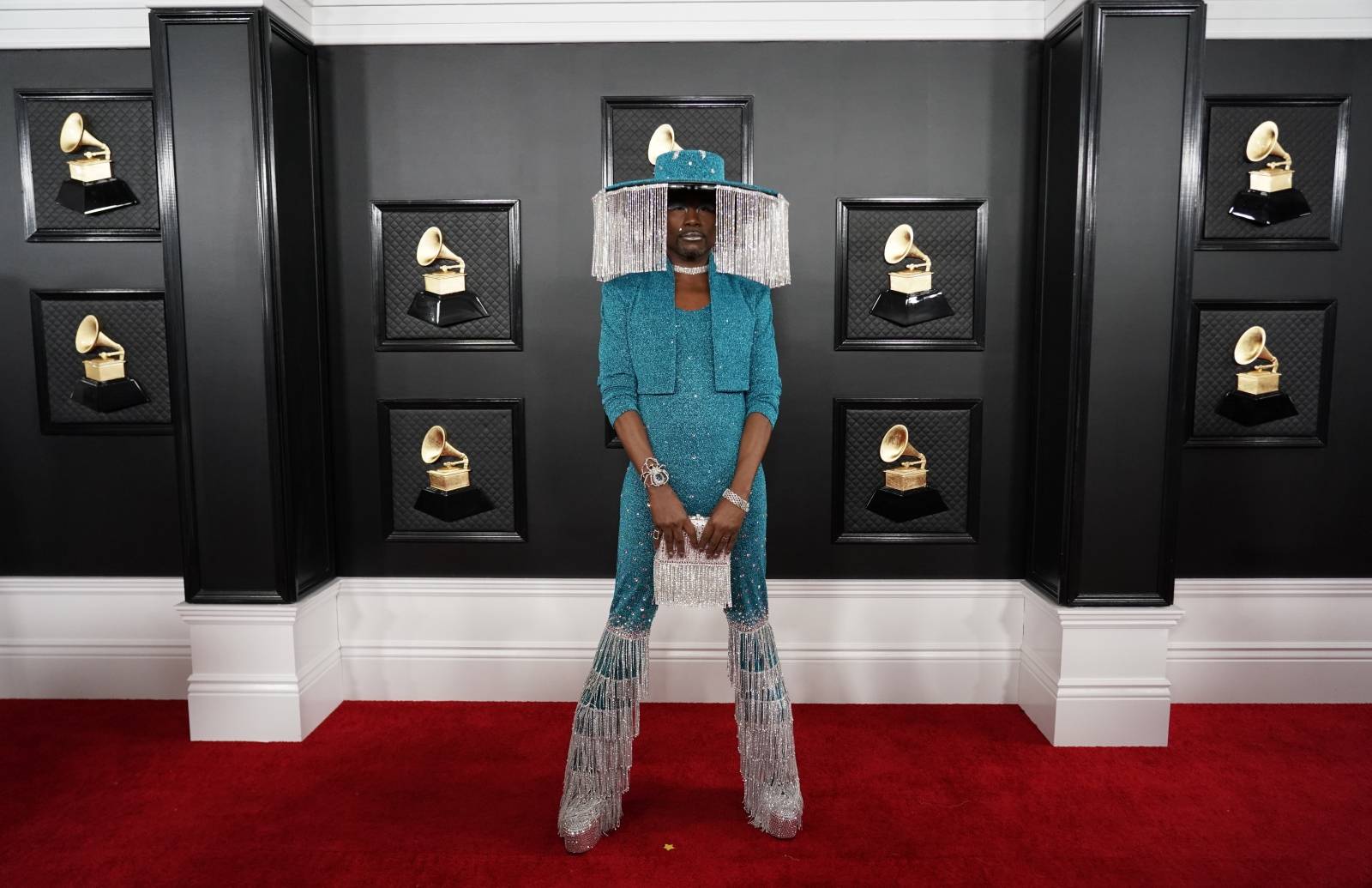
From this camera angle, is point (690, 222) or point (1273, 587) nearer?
point (690, 222)

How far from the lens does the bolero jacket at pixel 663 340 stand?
191 cm

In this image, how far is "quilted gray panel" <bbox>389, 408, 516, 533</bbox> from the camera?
285 cm

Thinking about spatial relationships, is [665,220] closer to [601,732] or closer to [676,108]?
[676,108]

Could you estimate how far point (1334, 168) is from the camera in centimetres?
275

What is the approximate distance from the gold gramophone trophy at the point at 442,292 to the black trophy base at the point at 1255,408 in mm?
2683

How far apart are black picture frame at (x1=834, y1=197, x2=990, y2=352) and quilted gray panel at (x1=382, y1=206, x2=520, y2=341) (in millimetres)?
1154

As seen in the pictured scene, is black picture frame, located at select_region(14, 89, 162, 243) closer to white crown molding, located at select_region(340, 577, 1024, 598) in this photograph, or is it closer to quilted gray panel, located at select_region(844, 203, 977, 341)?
white crown molding, located at select_region(340, 577, 1024, 598)

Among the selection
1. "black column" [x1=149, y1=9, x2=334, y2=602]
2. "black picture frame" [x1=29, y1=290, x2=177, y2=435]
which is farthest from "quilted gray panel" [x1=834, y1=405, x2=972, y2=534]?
"black picture frame" [x1=29, y1=290, x2=177, y2=435]

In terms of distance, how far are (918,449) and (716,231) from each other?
132 cm

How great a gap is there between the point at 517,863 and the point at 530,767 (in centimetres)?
47

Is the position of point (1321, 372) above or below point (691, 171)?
below

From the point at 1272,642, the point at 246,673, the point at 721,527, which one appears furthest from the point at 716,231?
the point at 1272,642

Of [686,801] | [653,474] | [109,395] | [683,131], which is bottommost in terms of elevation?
[686,801]

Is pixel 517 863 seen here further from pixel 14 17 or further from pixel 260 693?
pixel 14 17
